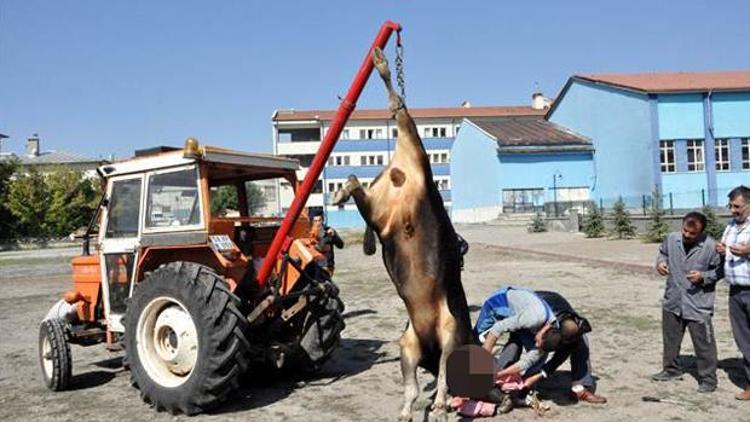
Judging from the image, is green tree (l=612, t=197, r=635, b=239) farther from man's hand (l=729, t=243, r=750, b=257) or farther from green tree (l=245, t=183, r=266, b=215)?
man's hand (l=729, t=243, r=750, b=257)

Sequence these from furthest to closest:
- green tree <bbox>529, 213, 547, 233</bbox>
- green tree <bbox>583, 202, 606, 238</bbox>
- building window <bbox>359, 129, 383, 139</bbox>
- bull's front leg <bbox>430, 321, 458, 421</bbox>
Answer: building window <bbox>359, 129, 383, 139</bbox>
green tree <bbox>529, 213, 547, 233</bbox>
green tree <bbox>583, 202, 606, 238</bbox>
bull's front leg <bbox>430, 321, 458, 421</bbox>

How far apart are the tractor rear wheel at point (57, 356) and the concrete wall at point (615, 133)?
3892cm

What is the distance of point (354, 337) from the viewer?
893 centimetres

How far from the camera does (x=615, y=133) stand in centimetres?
4347

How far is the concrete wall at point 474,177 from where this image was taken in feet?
158

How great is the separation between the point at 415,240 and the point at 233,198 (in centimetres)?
424

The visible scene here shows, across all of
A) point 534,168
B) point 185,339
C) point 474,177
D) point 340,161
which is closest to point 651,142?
point 534,168

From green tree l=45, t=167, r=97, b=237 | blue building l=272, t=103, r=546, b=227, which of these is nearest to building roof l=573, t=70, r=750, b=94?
A: blue building l=272, t=103, r=546, b=227

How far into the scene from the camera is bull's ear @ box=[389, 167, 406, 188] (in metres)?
3.70

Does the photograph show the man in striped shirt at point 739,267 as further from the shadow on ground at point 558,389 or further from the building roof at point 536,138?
the building roof at point 536,138

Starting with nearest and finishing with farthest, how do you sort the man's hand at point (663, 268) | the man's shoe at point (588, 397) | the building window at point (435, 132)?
1. the man's shoe at point (588, 397)
2. the man's hand at point (663, 268)
3. the building window at point (435, 132)

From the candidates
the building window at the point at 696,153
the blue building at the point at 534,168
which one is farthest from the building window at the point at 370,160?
the building window at the point at 696,153

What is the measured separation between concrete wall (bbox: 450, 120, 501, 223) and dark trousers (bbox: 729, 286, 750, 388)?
41606 millimetres

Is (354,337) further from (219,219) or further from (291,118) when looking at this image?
(291,118)
